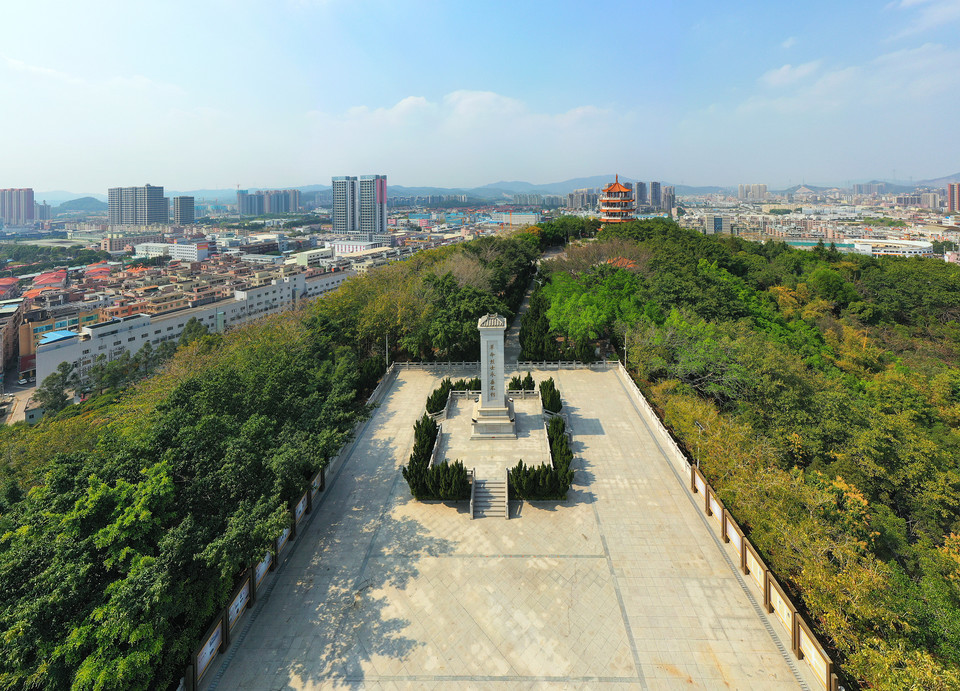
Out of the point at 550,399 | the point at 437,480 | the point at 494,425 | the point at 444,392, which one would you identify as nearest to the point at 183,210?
the point at 444,392

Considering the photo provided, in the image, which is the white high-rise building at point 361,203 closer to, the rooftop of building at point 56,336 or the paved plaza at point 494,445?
the rooftop of building at point 56,336

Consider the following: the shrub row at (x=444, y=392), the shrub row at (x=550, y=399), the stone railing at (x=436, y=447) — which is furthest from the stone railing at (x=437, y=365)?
the stone railing at (x=436, y=447)

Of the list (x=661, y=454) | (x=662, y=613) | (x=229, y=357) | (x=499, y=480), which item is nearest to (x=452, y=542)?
(x=499, y=480)

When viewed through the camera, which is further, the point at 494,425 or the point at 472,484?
the point at 494,425

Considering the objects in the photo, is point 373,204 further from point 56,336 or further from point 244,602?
point 244,602

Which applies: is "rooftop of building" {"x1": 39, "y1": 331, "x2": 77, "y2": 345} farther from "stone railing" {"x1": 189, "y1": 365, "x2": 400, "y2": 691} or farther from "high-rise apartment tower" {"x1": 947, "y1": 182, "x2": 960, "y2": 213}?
"high-rise apartment tower" {"x1": 947, "y1": 182, "x2": 960, "y2": 213}

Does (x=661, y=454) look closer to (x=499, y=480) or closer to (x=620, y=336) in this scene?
(x=499, y=480)
